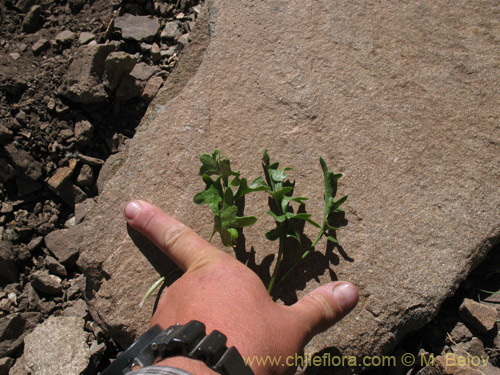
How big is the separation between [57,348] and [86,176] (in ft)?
3.28

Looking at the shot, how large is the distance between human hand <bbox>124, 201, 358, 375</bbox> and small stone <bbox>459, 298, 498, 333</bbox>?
2.10 ft

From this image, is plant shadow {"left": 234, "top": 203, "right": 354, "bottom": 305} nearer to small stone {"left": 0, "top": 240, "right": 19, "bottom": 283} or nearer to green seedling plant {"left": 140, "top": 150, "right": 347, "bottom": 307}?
green seedling plant {"left": 140, "top": 150, "right": 347, "bottom": 307}

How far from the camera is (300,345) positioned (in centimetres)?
189

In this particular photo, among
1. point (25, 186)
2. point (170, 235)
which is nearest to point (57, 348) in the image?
point (170, 235)

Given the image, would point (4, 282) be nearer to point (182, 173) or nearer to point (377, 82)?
point (182, 173)

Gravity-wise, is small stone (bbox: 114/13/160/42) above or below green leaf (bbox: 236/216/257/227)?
above

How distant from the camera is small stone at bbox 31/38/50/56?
3176 mm

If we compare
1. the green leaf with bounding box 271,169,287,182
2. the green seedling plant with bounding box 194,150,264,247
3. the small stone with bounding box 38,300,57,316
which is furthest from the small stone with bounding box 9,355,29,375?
the green leaf with bounding box 271,169,287,182

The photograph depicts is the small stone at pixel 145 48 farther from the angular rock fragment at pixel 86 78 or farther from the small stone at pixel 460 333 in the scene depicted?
the small stone at pixel 460 333

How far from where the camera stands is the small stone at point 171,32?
10.7 ft

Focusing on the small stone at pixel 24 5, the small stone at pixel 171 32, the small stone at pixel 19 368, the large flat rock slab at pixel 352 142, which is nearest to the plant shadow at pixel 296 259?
the large flat rock slab at pixel 352 142

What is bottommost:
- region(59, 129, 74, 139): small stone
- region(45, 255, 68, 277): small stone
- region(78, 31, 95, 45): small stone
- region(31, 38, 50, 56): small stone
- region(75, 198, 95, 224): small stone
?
region(45, 255, 68, 277): small stone

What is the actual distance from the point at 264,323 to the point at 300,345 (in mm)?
214

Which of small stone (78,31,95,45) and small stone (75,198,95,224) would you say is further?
small stone (78,31,95,45)
